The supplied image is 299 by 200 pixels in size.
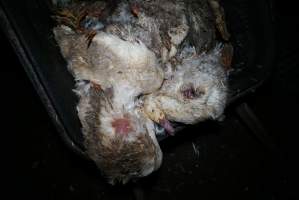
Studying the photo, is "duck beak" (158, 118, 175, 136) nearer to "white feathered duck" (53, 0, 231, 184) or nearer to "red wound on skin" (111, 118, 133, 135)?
"white feathered duck" (53, 0, 231, 184)

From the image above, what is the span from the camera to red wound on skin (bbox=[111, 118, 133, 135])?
0.88 meters

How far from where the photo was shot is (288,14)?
1.85 meters

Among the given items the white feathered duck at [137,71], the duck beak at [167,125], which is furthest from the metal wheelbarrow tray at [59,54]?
the duck beak at [167,125]

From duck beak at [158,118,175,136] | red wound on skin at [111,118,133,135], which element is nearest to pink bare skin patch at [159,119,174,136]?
duck beak at [158,118,175,136]

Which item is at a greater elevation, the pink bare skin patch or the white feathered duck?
the white feathered duck

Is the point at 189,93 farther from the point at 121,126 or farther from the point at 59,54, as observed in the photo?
the point at 59,54

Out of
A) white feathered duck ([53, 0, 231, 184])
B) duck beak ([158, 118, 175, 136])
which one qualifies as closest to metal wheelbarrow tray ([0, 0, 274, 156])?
white feathered duck ([53, 0, 231, 184])

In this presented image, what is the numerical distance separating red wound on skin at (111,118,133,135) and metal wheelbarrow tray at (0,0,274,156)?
109 millimetres

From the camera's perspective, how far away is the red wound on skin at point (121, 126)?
34.7 inches

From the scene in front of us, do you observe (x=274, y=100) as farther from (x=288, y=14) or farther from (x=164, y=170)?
(x=164, y=170)

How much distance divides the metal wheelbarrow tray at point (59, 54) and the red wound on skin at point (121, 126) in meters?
0.11

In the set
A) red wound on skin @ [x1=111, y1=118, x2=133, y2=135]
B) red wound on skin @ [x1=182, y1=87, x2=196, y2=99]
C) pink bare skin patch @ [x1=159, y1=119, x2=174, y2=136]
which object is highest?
red wound on skin @ [x1=111, y1=118, x2=133, y2=135]

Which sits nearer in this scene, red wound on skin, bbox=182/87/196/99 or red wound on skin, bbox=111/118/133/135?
red wound on skin, bbox=111/118/133/135

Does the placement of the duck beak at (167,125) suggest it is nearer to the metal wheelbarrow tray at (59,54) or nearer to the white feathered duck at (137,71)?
the white feathered duck at (137,71)
